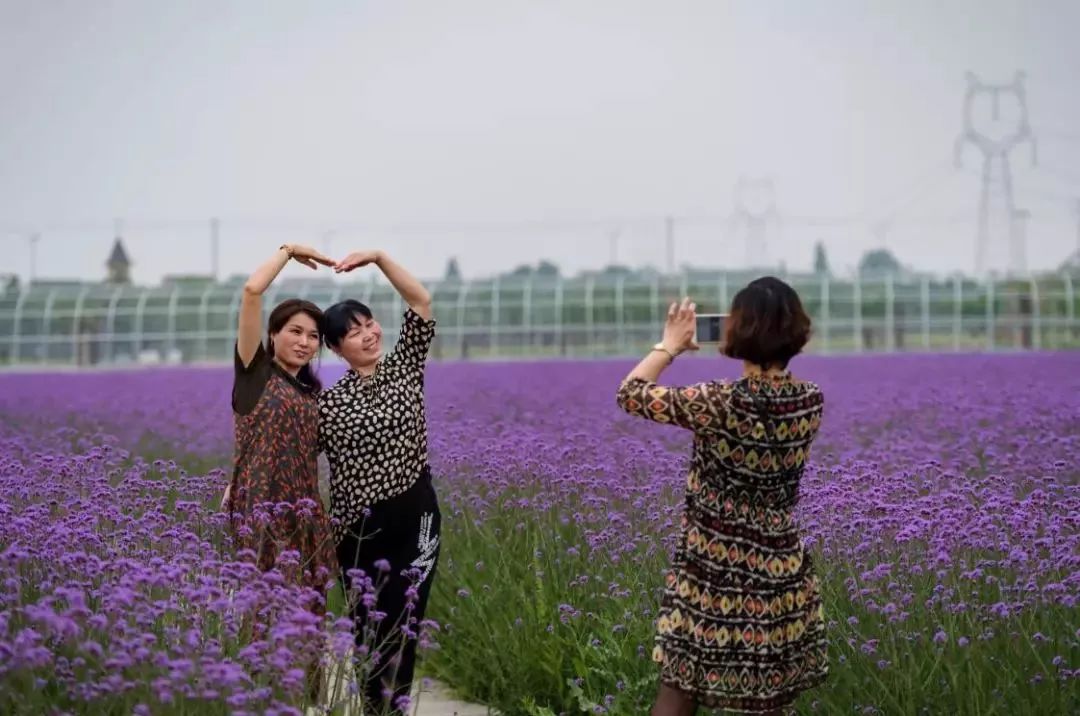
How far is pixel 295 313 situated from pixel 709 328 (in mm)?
1529

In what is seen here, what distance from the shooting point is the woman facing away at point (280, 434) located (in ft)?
15.1

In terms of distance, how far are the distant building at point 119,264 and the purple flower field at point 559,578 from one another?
249 ft

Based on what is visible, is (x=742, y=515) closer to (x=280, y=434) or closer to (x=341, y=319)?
(x=280, y=434)

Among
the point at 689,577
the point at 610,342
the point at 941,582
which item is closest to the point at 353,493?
the point at 689,577

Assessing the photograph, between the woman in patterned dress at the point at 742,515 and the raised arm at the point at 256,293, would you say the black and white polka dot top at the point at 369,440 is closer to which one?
the raised arm at the point at 256,293

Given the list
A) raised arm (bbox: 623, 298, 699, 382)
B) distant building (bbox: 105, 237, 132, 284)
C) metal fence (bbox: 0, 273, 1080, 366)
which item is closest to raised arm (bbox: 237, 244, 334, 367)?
raised arm (bbox: 623, 298, 699, 382)

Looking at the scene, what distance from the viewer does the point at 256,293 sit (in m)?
4.66

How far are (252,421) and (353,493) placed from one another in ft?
1.34

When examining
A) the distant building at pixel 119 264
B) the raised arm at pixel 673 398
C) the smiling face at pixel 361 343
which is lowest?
the raised arm at pixel 673 398

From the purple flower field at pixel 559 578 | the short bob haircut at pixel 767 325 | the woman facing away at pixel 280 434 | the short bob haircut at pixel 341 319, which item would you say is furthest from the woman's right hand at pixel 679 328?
the short bob haircut at pixel 341 319

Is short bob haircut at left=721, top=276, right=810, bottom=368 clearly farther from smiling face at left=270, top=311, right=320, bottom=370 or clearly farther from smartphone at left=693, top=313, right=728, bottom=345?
smiling face at left=270, top=311, right=320, bottom=370

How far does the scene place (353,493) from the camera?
4852 millimetres

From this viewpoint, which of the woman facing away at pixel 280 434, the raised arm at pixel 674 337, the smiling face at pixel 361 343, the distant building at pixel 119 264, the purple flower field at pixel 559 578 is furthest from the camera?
the distant building at pixel 119 264

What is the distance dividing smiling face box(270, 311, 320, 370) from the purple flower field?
21.4 inches
